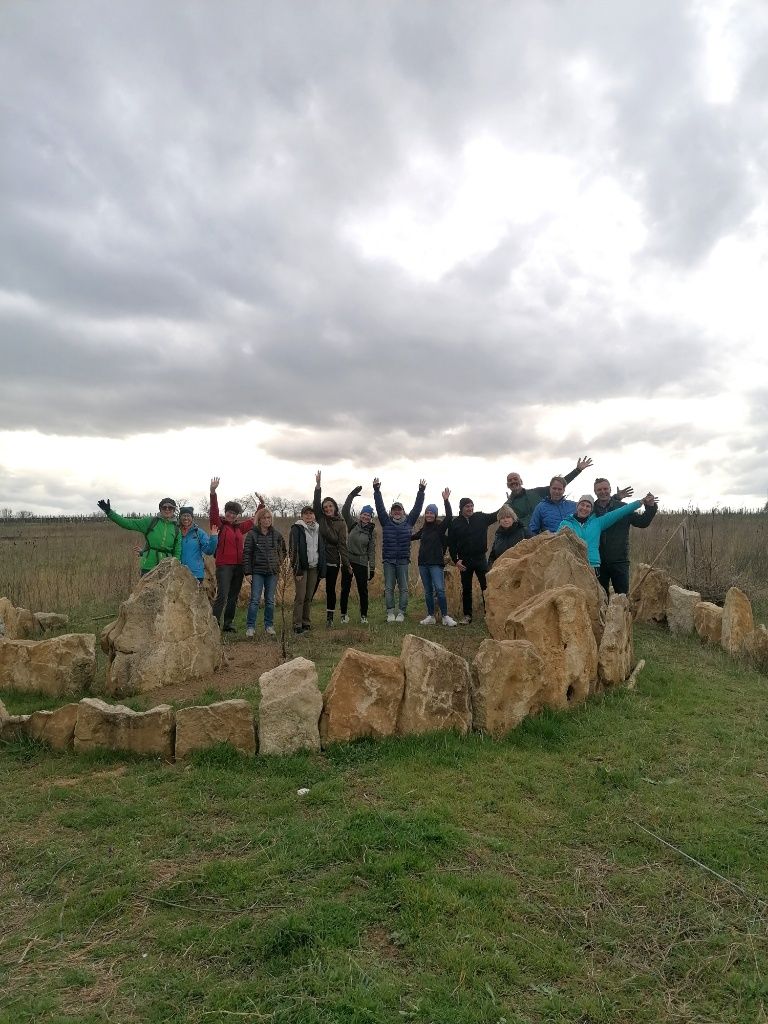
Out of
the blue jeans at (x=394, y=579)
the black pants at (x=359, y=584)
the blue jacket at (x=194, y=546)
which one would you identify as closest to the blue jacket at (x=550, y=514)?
the blue jeans at (x=394, y=579)

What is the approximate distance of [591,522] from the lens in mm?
10125

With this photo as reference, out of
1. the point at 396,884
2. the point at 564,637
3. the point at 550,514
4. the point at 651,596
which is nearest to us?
the point at 396,884

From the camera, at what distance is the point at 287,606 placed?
13977mm

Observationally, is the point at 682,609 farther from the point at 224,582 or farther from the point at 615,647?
the point at 224,582


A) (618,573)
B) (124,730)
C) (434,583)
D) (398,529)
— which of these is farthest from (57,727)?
(618,573)

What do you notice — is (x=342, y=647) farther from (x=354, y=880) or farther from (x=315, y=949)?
(x=315, y=949)

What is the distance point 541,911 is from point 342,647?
6.05m

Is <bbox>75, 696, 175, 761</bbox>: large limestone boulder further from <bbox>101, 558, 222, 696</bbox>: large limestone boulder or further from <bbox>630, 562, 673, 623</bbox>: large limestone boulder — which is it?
<bbox>630, 562, 673, 623</bbox>: large limestone boulder

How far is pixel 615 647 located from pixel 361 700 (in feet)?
10.2

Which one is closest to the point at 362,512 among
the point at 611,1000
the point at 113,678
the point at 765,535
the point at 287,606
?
the point at 287,606

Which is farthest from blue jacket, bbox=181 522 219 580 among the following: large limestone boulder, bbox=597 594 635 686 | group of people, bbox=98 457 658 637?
large limestone boulder, bbox=597 594 635 686

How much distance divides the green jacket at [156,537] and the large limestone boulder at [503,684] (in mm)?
5087

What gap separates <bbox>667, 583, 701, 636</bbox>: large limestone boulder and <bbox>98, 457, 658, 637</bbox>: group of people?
3.44 feet

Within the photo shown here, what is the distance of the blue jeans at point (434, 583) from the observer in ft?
36.1
